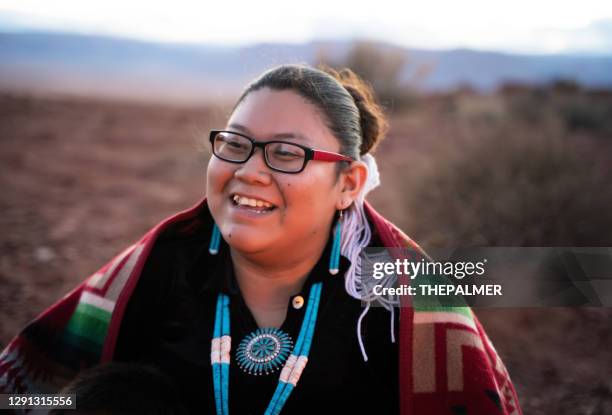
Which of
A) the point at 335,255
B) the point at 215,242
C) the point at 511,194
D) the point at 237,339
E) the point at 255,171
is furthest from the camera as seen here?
the point at 511,194

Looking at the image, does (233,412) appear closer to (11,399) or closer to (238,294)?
(238,294)

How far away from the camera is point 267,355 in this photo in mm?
1985

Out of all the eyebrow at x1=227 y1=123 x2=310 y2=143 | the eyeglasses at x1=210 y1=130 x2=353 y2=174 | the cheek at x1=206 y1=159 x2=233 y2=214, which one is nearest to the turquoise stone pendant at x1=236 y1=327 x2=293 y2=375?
the cheek at x1=206 y1=159 x2=233 y2=214

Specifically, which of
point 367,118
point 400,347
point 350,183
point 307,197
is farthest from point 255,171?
point 400,347

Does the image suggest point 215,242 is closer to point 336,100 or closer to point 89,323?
point 89,323

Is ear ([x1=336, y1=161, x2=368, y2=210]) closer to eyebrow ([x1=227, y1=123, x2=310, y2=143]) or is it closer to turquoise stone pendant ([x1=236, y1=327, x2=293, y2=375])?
eyebrow ([x1=227, y1=123, x2=310, y2=143])

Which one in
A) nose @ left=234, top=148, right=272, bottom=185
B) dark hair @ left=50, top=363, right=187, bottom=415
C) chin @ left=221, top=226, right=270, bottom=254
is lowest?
dark hair @ left=50, top=363, right=187, bottom=415

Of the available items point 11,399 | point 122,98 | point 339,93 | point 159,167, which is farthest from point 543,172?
point 122,98

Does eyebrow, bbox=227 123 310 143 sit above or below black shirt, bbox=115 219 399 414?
above

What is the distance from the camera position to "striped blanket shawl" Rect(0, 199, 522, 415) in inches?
75.0

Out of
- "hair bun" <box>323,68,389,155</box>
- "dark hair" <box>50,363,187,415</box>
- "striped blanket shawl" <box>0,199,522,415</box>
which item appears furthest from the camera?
"hair bun" <box>323,68,389,155</box>

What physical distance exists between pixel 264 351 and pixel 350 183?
30.3 inches

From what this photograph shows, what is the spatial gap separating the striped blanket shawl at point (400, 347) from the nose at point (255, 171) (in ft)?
1.52

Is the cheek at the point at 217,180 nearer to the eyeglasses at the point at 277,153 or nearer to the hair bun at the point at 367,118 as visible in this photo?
the eyeglasses at the point at 277,153
